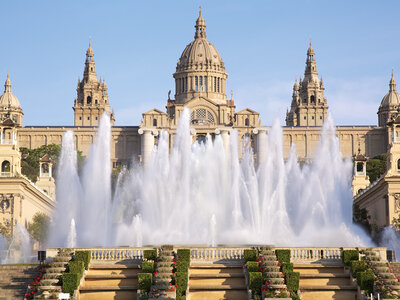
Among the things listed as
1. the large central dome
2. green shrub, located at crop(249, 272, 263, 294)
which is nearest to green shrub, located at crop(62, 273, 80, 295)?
green shrub, located at crop(249, 272, 263, 294)

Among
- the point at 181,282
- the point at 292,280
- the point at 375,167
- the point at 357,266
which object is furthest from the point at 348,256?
the point at 375,167

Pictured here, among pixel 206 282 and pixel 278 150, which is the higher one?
pixel 278 150

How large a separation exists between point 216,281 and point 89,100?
138m

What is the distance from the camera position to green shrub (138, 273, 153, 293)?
36.3 meters

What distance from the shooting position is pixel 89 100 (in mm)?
173250

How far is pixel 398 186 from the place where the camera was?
6756cm

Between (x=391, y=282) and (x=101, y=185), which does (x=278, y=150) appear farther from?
(x=391, y=282)

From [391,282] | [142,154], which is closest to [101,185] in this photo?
[391,282]

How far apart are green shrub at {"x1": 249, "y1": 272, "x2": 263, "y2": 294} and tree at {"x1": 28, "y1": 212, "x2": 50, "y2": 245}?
104 feet

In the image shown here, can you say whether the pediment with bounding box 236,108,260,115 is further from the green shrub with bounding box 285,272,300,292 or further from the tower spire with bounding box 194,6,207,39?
the green shrub with bounding box 285,272,300,292

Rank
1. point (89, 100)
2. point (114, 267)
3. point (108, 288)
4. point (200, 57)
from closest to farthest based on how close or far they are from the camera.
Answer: point (108, 288) < point (114, 267) < point (89, 100) < point (200, 57)

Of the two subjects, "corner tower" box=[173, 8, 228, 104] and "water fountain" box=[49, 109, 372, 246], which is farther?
"corner tower" box=[173, 8, 228, 104]

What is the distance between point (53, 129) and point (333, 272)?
129 metres

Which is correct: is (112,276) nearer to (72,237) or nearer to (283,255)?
(283,255)
